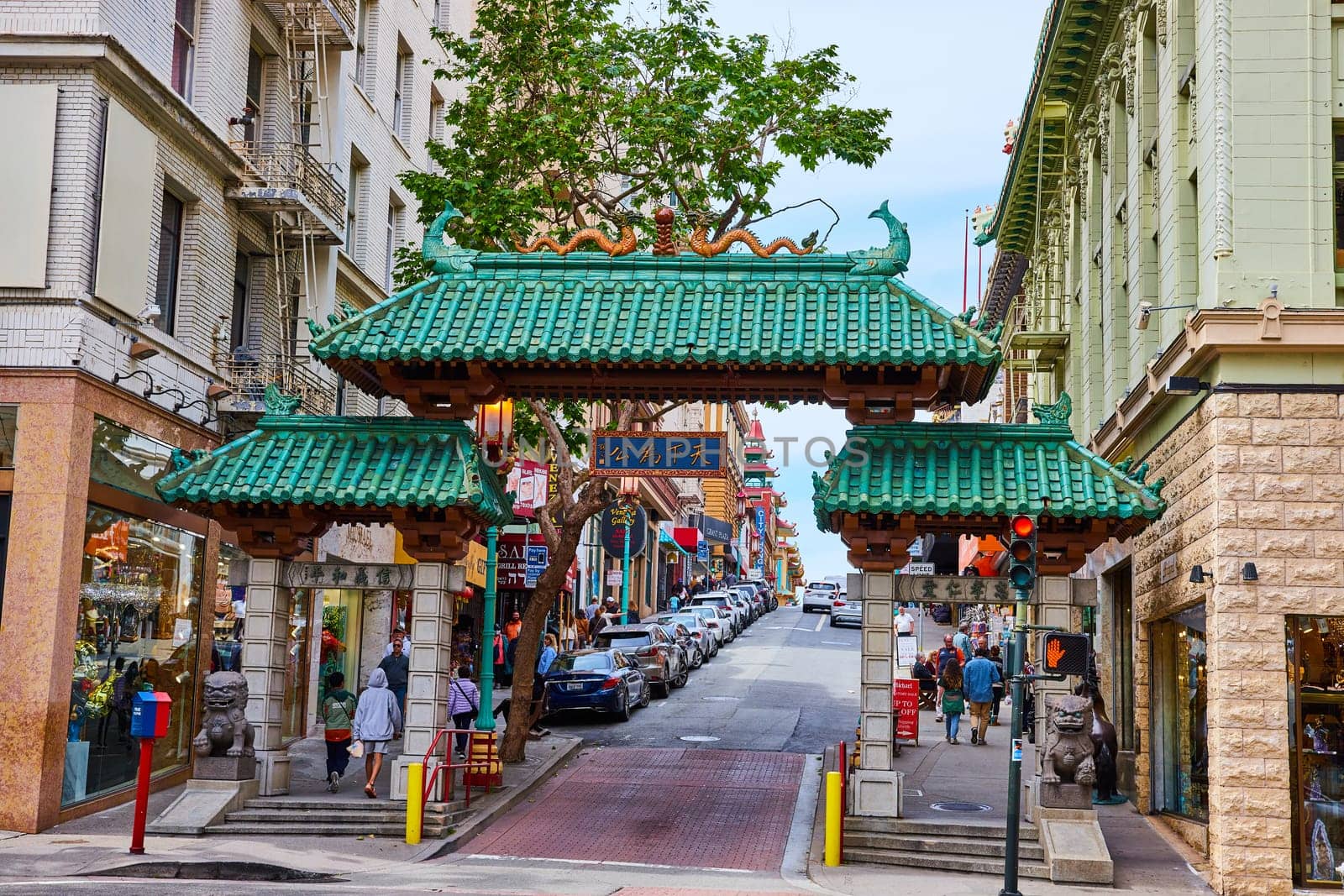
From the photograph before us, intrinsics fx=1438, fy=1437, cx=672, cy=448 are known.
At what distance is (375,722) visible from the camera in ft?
65.6

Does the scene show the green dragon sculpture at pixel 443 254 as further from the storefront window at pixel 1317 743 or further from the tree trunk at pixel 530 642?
the storefront window at pixel 1317 743

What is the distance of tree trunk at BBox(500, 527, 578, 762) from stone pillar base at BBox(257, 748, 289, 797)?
5.66m

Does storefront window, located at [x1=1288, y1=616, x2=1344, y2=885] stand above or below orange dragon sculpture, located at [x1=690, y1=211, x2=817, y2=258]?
below

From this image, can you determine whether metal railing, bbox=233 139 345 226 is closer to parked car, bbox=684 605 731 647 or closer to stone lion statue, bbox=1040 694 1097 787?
stone lion statue, bbox=1040 694 1097 787

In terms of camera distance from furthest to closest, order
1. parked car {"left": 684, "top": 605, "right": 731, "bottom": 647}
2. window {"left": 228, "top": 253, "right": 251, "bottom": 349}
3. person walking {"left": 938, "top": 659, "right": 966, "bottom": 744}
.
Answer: parked car {"left": 684, "top": 605, "right": 731, "bottom": 647}
person walking {"left": 938, "top": 659, "right": 966, "bottom": 744}
window {"left": 228, "top": 253, "right": 251, "bottom": 349}

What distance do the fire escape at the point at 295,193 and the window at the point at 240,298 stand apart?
0.34m

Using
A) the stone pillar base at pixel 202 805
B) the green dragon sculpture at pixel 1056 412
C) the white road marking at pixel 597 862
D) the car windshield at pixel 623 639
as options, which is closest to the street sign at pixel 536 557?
the car windshield at pixel 623 639

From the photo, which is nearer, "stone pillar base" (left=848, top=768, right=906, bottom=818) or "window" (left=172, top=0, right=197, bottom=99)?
"stone pillar base" (left=848, top=768, right=906, bottom=818)

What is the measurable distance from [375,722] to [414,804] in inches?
94.9

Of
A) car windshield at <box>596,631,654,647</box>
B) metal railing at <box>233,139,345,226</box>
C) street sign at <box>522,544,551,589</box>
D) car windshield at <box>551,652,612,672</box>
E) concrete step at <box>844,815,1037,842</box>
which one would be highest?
metal railing at <box>233,139,345,226</box>

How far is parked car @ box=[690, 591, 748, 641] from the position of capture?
186ft

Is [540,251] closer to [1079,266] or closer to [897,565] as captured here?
[897,565]

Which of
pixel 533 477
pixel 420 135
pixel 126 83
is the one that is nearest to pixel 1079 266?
pixel 533 477

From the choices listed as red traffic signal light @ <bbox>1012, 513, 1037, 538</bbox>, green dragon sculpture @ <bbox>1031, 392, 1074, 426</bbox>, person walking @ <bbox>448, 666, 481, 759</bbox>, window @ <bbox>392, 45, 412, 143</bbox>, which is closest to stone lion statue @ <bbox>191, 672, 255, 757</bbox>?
person walking @ <bbox>448, 666, 481, 759</bbox>
